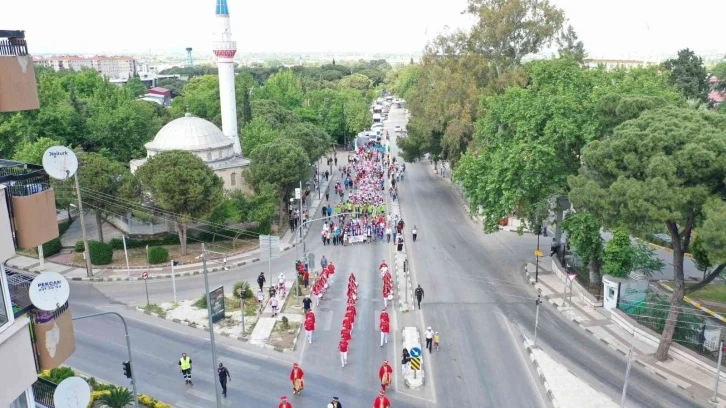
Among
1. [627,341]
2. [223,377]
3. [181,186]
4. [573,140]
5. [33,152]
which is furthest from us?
[33,152]

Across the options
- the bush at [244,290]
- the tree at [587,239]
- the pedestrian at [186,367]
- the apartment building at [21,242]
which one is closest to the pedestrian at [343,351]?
the pedestrian at [186,367]

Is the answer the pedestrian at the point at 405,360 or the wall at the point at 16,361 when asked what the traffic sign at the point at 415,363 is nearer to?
the pedestrian at the point at 405,360

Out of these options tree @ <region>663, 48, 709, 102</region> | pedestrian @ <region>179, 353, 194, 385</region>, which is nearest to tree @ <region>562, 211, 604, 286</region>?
pedestrian @ <region>179, 353, 194, 385</region>

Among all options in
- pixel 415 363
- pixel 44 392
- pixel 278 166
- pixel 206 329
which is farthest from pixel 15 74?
pixel 278 166

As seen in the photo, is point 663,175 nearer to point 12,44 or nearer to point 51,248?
point 12,44

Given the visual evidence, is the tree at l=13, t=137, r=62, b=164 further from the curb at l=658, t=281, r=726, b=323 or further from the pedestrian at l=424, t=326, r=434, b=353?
the curb at l=658, t=281, r=726, b=323

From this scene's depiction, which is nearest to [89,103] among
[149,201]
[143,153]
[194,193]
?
[143,153]
